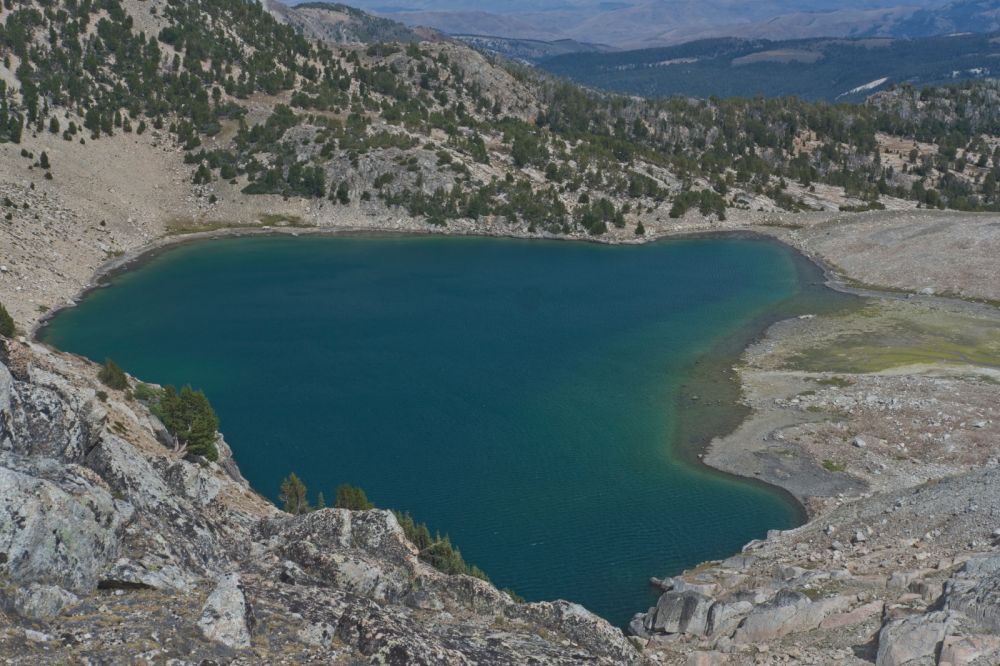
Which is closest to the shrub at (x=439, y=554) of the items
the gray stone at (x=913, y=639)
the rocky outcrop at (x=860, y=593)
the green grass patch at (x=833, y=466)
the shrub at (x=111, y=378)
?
the rocky outcrop at (x=860, y=593)

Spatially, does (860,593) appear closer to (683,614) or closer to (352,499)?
(683,614)

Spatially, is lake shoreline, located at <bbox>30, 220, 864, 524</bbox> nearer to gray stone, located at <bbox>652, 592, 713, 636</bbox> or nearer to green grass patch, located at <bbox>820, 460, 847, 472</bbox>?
green grass patch, located at <bbox>820, 460, 847, 472</bbox>

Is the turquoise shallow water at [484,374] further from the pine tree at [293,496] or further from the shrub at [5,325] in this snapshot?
the shrub at [5,325]

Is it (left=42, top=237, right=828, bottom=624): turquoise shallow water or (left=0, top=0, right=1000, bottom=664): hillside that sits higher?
(left=0, top=0, right=1000, bottom=664): hillside

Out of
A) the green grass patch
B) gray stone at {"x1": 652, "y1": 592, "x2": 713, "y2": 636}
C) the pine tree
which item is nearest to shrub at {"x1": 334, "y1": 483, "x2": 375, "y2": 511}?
the pine tree

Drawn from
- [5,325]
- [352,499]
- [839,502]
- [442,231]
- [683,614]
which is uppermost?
[5,325]

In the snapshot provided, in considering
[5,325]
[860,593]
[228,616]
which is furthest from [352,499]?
[5,325]
